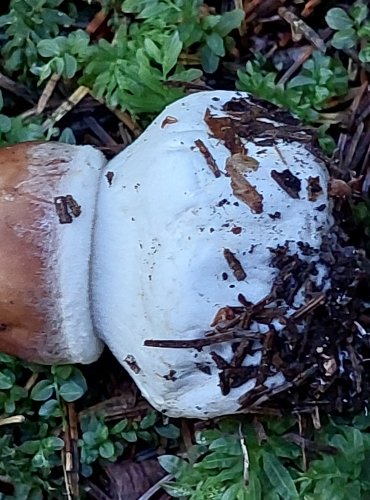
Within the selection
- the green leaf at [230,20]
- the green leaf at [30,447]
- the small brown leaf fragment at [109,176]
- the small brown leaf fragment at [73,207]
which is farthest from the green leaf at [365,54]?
the green leaf at [30,447]

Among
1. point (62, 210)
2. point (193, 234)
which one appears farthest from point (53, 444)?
point (193, 234)

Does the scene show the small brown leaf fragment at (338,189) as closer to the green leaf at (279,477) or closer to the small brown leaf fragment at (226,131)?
the small brown leaf fragment at (226,131)

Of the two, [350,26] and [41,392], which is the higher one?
[350,26]

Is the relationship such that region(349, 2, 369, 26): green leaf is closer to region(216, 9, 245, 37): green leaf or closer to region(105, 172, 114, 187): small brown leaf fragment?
region(216, 9, 245, 37): green leaf

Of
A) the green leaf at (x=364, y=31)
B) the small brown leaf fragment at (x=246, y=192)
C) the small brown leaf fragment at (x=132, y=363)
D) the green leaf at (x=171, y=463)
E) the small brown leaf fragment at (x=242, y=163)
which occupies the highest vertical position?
the green leaf at (x=364, y=31)

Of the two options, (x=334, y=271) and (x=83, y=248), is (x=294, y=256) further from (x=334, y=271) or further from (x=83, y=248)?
(x=83, y=248)

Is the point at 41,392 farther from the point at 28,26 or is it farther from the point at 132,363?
the point at 28,26

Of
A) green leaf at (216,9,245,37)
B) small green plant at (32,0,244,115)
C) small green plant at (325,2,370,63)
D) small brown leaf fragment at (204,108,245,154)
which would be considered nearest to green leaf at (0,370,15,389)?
small green plant at (32,0,244,115)

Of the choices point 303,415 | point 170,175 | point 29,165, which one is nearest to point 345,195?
point 170,175
